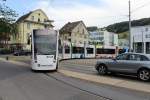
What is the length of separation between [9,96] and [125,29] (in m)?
153

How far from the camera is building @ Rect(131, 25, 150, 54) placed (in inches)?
4211

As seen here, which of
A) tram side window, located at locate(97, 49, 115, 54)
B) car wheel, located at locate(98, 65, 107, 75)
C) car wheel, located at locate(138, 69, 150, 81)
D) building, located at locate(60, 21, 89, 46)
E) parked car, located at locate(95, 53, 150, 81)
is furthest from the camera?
building, located at locate(60, 21, 89, 46)

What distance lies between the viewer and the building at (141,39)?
10695 cm

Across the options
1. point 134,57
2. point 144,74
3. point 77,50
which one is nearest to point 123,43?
point 77,50

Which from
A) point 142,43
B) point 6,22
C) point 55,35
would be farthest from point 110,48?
point 55,35

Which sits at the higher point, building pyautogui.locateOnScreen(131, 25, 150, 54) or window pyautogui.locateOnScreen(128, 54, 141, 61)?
building pyautogui.locateOnScreen(131, 25, 150, 54)

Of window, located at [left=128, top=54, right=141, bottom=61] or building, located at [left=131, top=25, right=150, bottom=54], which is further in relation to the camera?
building, located at [left=131, top=25, right=150, bottom=54]

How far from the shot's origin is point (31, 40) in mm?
25625

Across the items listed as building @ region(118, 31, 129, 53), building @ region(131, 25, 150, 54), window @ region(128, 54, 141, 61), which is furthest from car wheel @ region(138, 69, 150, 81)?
building @ region(131, 25, 150, 54)

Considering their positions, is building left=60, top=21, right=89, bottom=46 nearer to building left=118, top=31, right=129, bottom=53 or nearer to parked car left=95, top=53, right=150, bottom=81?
building left=118, top=31, right=129, bottom=53

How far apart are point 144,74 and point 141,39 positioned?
94596 mm

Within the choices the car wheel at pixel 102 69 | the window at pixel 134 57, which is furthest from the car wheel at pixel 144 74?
the car wheel at pixel 102 69

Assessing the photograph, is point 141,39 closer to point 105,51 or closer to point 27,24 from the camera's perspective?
point 27,24

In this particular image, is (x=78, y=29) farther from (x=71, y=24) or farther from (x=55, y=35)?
(x=55, y=35)
